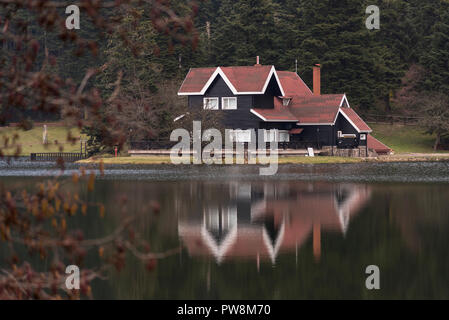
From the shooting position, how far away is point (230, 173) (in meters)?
55.9

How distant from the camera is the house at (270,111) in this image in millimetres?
74375

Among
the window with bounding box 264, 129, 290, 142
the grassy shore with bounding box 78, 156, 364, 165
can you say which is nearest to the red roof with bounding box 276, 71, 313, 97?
the window with bounding box 264, 129, 290, 142

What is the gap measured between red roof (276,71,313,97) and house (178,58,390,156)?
4.25 metres

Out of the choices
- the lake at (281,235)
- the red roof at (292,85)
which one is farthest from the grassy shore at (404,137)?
the lake at (281,235)

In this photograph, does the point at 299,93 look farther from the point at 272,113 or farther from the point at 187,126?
the point at 187,126

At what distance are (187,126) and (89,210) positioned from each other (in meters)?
38.2

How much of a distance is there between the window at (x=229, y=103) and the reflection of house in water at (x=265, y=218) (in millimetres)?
31096

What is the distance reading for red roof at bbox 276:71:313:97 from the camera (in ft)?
270

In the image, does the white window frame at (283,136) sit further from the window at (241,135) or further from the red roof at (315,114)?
the window at (241,135)

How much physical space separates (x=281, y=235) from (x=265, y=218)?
4.58 m

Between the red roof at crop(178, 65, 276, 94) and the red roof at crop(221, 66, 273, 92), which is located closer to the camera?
the red roof at crop(221, 66, 273, 92)

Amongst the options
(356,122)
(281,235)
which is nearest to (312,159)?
(356,122)

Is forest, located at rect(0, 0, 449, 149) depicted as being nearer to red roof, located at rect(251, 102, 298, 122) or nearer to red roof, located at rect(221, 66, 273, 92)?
red roof, located at rect(221, 66, 273, 92)

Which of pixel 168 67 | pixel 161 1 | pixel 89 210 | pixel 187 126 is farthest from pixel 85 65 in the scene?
pixel 161 1
